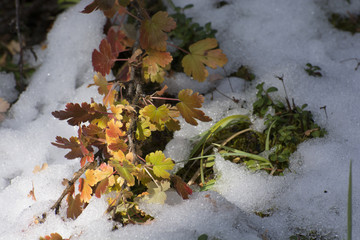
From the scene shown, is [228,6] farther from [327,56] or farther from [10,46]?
[10,46]

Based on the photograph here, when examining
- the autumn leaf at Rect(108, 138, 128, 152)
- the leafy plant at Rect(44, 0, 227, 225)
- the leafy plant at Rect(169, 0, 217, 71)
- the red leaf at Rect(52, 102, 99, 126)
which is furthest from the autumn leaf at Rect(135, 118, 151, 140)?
the leafy plant at Rect(169, 0, 217, 71)

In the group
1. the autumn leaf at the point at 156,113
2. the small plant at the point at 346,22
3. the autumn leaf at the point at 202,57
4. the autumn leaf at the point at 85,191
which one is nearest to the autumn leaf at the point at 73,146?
the autumn leaf at the point at 85,191

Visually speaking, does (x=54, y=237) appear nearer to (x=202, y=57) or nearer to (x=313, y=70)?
(x=202, y=57)

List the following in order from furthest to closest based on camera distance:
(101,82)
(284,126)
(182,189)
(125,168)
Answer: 1. (284,126)
2. (101,82)
3. (182,189)
4. (125,168)

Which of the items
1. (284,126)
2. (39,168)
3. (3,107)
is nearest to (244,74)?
(284,126)

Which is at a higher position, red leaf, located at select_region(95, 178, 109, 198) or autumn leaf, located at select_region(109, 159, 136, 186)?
autumn leaf, located at select_region(109, 159, 136, 186)

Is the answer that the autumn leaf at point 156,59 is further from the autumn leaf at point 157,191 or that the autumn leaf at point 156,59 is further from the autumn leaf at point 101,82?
the autumn leaf at point 157,191

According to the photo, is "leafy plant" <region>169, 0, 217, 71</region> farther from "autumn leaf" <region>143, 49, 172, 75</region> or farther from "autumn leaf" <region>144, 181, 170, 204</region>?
"autumn leaf" <region>144, 181, 170, 204</region>
